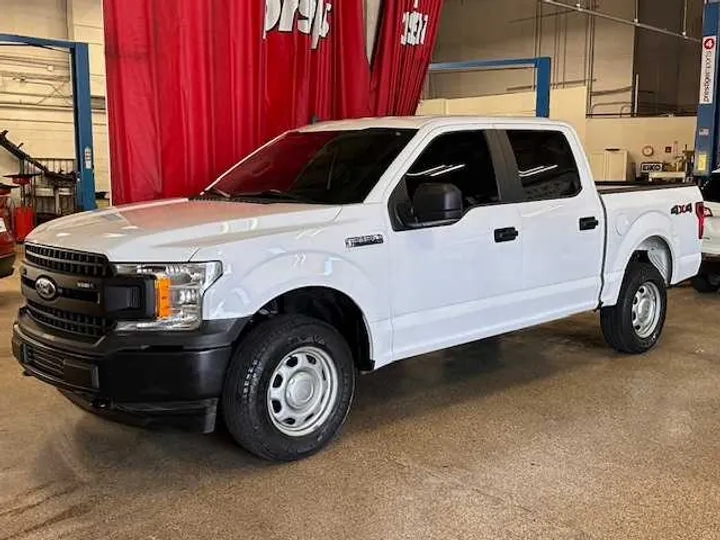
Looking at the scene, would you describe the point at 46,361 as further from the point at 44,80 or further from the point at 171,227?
the point at 44,80

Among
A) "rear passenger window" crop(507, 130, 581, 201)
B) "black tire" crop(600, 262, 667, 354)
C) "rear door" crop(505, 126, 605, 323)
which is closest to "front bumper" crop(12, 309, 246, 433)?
"rear door" crop(505, 126, 605, 323)

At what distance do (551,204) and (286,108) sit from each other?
2.87 m

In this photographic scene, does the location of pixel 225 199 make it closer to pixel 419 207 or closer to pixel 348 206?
pixel 348 206

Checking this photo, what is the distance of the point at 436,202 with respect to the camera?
12.8 ft

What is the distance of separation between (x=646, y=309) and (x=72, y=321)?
435 centimetres

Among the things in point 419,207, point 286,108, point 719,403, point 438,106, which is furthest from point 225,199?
point 438,106

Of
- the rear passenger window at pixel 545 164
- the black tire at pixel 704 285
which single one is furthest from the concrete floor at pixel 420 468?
the black tire at pixel 704 285

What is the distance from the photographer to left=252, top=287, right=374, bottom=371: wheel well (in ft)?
12.5

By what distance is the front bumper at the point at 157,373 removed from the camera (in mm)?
3311

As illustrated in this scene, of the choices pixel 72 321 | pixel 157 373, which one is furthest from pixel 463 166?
pixel 72 321

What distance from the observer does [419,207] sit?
13.1 feet

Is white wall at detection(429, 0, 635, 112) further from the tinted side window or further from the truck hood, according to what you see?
the truck hood

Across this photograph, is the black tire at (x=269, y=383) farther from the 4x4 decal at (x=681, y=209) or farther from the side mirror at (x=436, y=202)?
the 4x4 decal at (x=681, y=209)

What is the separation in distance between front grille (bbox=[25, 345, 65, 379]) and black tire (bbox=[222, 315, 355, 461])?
2.58 ft
